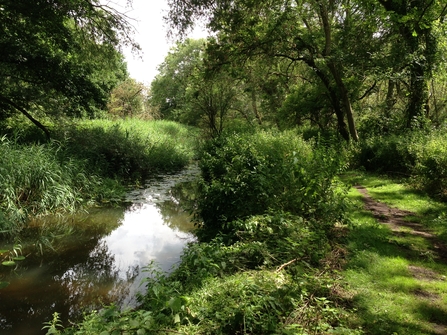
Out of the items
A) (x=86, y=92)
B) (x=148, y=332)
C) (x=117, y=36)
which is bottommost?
(x=148, y=332)

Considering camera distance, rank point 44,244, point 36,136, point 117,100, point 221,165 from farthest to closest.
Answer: point 117,100 < point 36,136 < point 221,165 < point 44,244

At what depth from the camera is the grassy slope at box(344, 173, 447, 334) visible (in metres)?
3.01

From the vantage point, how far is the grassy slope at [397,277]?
3010mm

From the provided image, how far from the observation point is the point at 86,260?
19.7 feet

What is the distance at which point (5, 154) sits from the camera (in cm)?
751

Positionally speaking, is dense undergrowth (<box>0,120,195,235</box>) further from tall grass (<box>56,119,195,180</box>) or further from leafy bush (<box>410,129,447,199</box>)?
leafy bush (<box>410,129,447,199</box>)

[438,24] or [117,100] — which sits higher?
[438,24]

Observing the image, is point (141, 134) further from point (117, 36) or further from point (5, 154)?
point (5, 154)

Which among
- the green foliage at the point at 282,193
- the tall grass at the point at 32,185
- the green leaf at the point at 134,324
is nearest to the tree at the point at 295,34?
the tall grass at the point at 32,185

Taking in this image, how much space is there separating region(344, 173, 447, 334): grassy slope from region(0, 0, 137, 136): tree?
10009mm

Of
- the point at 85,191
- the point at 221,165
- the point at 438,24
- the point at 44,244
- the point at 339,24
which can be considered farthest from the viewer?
the point at 339,24

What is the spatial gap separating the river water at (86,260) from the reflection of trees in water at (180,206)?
0.11ft

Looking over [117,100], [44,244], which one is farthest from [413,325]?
[117,100]

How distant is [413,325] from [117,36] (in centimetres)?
1156
